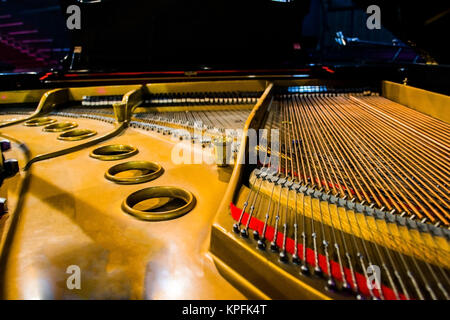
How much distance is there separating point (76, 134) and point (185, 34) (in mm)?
2433

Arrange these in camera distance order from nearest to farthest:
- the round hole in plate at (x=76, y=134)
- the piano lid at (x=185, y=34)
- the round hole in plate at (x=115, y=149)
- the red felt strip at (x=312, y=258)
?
the red felt strip at (x=312, y=258) → the round hole in plate at (x=115, y=149) → the round hole in plate at (x=76, y=134) → the piano lid at (x=185, y=34)

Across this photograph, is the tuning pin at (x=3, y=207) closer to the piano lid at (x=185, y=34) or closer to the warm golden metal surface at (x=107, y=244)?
the warm golden metal surface at (x=107, y=244)

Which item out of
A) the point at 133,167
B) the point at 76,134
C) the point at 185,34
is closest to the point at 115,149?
the point at 133,167

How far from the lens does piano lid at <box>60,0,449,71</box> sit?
4.28m

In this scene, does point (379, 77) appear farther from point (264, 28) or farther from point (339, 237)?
point (339, 237)

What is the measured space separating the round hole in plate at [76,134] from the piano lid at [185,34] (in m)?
1.68

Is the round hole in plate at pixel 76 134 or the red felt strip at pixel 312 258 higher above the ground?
the round hole in plate at pixel 76 134

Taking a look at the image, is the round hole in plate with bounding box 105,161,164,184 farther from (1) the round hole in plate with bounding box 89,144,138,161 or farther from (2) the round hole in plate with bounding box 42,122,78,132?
(2) the round hole in plate with bounding box 42,122,78,132

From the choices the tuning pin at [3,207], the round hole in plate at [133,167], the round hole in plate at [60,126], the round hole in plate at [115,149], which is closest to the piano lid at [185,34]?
the round hole in plate at [60,126]

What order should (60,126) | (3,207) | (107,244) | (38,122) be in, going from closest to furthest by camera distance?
(107,244) < (3,207) < (60,126) < (38,122)

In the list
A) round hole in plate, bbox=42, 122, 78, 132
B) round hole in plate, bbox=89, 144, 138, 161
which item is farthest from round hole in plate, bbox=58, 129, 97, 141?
round hole in plate, bbox=89, 144, 138, 161

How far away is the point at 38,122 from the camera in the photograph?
3084 mm

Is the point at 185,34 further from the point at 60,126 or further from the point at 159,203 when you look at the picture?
the point at 159,203

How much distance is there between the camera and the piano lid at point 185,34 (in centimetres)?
428
